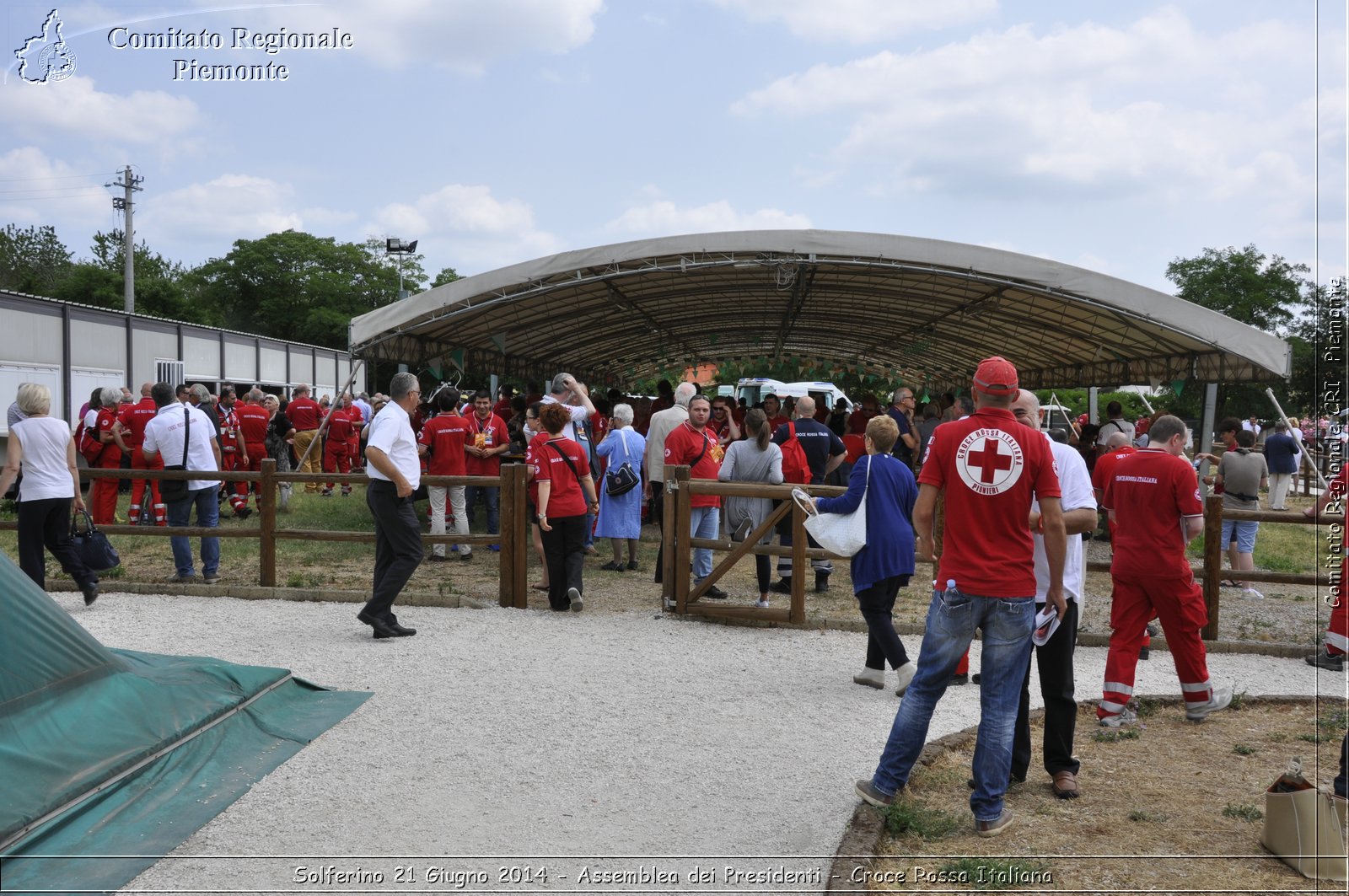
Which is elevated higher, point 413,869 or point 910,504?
point 910,504

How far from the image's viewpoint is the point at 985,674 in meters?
4.02

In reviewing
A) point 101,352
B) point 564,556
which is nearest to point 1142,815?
point 564,556

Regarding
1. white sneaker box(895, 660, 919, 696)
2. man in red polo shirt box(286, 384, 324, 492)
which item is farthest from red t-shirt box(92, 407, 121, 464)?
white sneaker box(895, 660, 919, 696)

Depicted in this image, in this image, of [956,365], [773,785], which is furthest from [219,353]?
[773,785]

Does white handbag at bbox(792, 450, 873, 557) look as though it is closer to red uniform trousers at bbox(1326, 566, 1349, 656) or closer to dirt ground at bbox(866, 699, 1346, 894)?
dirt ground at bbox(866, 699, 1346, 894)

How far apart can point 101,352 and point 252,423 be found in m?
7.59

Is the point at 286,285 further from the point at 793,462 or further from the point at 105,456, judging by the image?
the point at 793,462

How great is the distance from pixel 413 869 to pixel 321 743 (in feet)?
5.05

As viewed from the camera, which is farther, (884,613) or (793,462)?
(793,462)

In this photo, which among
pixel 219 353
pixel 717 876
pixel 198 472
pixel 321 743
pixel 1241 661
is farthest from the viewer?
pixel 219 353

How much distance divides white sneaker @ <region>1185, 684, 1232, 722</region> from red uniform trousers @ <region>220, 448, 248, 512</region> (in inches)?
445

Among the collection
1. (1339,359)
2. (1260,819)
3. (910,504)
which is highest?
(1339,359)

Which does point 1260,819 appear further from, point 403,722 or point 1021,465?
point 403,722

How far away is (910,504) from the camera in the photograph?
6105 millimetres
